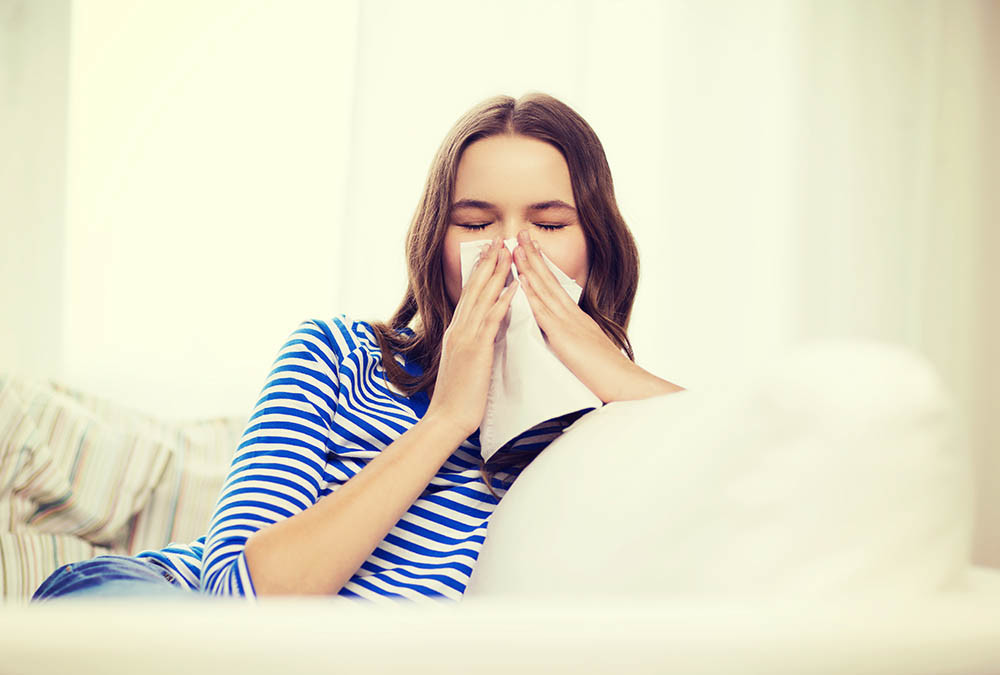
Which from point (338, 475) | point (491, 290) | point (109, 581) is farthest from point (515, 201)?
point (109, 581)

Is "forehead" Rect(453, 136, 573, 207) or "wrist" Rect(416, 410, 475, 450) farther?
"forehead" Rect(453, 136, 573, 207)

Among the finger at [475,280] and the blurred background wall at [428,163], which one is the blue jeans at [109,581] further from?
the blurred background wall at [428,163]

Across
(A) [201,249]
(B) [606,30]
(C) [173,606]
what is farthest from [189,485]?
(B) [606,30]

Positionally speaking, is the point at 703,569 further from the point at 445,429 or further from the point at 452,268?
the point at 452,268

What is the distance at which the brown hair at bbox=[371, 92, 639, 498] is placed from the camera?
103 centimetres

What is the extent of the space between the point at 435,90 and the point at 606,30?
56cm

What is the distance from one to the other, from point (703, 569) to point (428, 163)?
1740 millimetres

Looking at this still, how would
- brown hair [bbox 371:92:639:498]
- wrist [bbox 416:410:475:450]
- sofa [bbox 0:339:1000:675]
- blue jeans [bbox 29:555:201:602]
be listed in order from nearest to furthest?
sofa [bbox 0:339:1000:675], blue jeans [bbox 29:555:201:602], wrist [bbox 416:410:475:450], brown hair [bbox 371:92:639:498]

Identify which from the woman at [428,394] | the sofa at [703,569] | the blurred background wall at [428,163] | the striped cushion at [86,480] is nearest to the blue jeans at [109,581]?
the woman at [428,394]

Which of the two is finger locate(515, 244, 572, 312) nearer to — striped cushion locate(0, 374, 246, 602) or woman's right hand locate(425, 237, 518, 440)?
woman's right hand locate(425, 237, 518, 440)

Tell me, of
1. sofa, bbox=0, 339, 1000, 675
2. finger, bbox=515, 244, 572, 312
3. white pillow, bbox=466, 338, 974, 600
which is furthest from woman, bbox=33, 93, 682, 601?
white pillow, bbox=466, 338, 974, 600

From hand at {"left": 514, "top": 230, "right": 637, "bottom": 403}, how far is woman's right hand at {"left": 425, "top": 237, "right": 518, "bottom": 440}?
24 mm

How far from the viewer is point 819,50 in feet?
8.00

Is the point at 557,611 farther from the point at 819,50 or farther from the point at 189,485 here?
the point at 819,50
